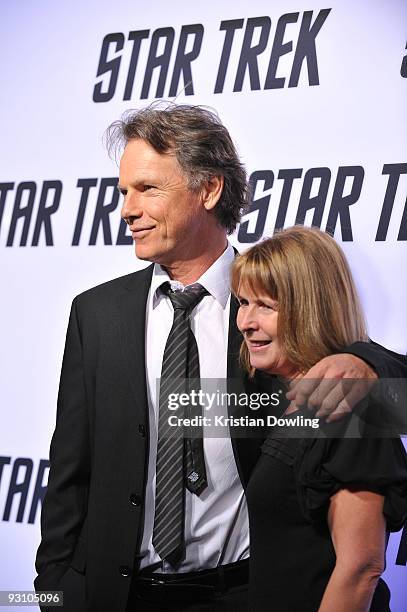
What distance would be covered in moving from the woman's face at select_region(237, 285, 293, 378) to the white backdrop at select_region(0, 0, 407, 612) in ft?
2.64

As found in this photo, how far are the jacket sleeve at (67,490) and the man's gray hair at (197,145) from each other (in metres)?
0.56

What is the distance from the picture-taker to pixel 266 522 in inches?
66.5

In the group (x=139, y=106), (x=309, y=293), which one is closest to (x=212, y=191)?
(x=309, y=293)

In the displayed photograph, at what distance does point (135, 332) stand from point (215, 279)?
0.81ft

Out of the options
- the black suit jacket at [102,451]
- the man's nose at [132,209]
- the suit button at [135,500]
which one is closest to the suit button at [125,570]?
the black suit jacket at [102,451]

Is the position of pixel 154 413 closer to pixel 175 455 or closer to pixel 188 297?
pixel 175 455

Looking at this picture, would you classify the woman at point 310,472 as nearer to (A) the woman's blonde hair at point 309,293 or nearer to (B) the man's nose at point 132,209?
(A) the woman's blonde hair at point 309,293

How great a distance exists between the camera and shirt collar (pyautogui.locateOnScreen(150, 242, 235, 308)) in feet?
7.21

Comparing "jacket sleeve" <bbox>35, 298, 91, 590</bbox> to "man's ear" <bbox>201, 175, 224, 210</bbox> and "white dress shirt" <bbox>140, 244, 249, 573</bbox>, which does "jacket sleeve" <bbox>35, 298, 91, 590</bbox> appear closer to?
"white dress shirt" <bbox>140, 244, 249, 573</bbox>

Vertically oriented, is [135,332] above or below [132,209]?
below

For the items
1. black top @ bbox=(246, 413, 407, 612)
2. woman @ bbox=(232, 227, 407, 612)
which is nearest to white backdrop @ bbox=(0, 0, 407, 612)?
woman @ bbox=(232, 227, 407, 612)

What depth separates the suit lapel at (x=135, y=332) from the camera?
2104 mm

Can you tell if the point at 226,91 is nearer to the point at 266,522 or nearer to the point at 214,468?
the point at 214,468

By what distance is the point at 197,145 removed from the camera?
2.25 m
